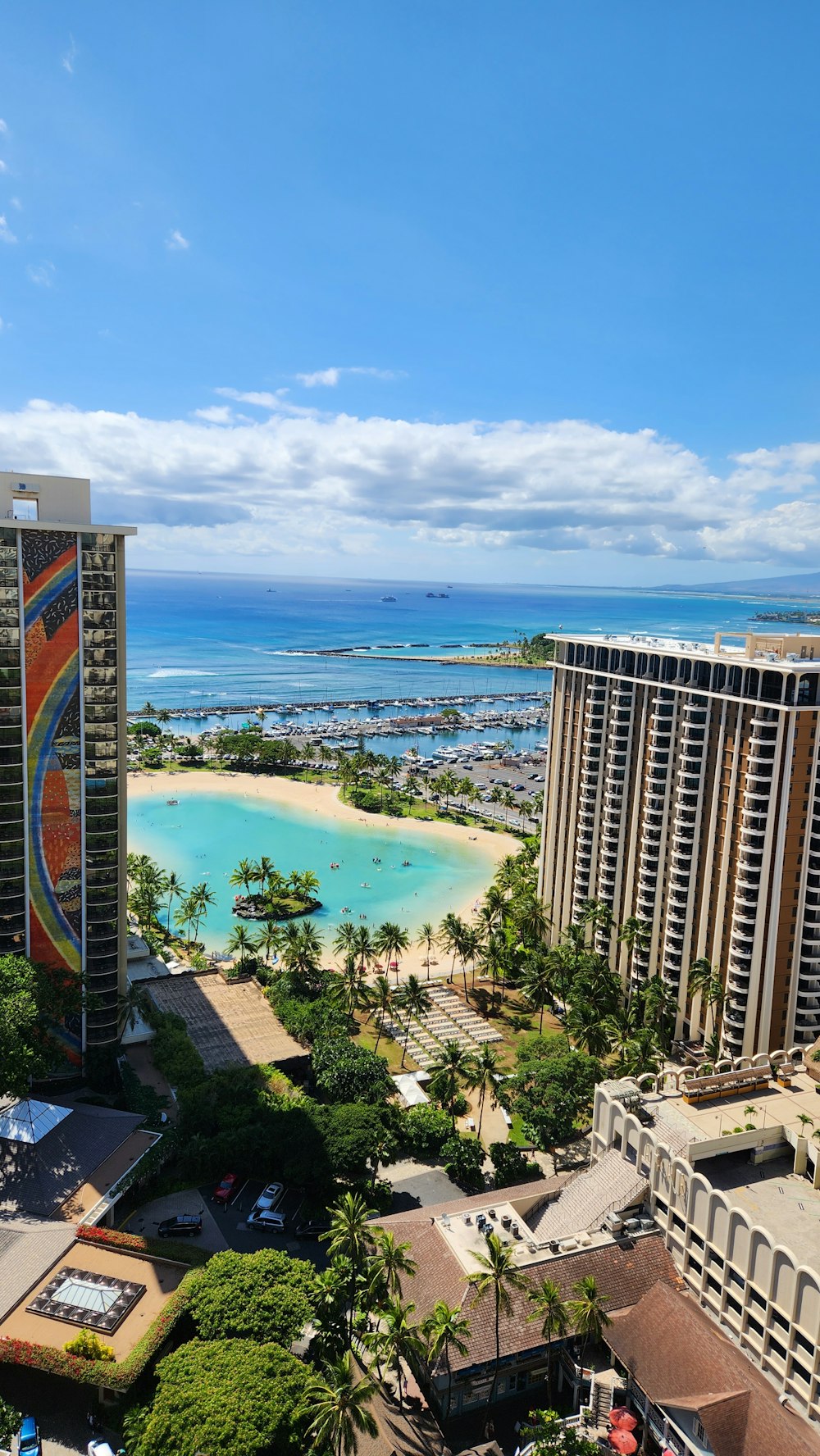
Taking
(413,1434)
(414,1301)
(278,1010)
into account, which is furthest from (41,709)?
(413,1434)

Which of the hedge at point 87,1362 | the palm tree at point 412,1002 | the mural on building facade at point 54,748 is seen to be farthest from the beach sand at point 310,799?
the hedge at point 87,1362

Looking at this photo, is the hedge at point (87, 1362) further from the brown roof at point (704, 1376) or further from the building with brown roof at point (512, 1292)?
the brown roof at point (704, 1376)

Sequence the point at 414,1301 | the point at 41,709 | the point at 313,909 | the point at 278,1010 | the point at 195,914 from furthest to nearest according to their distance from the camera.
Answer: the point at 313,909 → the point at 195,914 → the point at 278,1010 → the point at 41,709 → the point at 414,1301

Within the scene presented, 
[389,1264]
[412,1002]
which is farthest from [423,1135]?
[389,1264]

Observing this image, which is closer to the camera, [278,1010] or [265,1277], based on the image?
[265,1277]

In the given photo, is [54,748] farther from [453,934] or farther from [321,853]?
[321,853]

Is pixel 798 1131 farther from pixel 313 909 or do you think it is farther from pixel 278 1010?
pixel 313 909

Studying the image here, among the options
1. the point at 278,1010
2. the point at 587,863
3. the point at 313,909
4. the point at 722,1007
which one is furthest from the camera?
the point at 313,909
